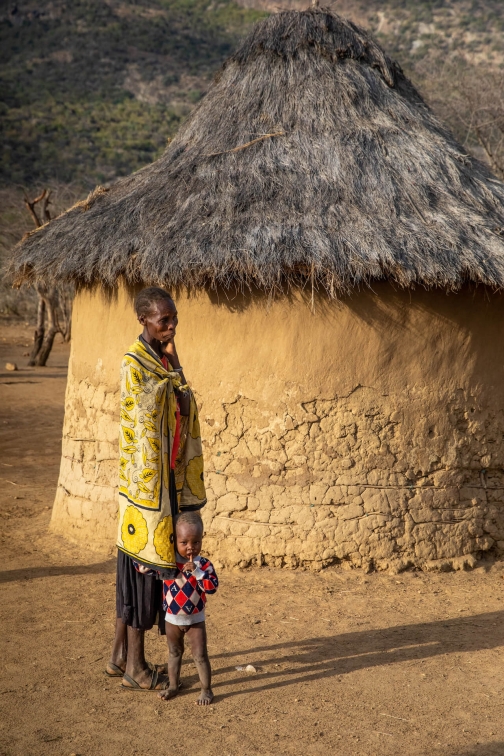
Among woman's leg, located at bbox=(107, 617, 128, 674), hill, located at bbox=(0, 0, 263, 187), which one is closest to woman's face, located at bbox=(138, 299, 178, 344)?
woman's leg, located at bbox=(107, 617, 128, 674)

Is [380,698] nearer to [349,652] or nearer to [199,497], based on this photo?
[349,652]

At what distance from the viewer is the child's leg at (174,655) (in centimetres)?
336

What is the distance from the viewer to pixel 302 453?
201 inches

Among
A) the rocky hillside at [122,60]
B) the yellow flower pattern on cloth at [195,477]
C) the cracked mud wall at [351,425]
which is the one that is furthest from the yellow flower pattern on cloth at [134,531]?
the rocky hillside at [122,60]

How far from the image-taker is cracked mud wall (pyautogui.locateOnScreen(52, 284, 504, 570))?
16.7 ft

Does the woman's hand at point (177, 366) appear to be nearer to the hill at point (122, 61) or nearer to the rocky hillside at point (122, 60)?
the hill at point (122, 61)

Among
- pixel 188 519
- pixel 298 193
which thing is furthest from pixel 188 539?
pixel 298 193

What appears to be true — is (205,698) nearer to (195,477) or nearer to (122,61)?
(195,477)

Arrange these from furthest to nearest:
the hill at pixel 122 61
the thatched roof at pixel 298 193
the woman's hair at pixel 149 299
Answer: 1. the hill at pixel 122 61
2. the thatched roof at pixel 298 193
3. the woman's hair at pixel 149 299

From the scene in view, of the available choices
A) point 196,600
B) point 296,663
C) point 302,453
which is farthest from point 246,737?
point 302,453

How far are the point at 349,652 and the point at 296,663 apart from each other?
1.02 feet

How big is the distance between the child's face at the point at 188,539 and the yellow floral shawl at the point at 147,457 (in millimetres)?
36

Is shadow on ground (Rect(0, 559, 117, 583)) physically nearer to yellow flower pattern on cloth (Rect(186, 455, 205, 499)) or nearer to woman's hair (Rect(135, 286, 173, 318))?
yellow flower pattern on cloth (Rect(186, 455, 205, 499))

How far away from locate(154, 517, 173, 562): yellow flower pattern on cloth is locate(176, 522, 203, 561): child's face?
40 mm
